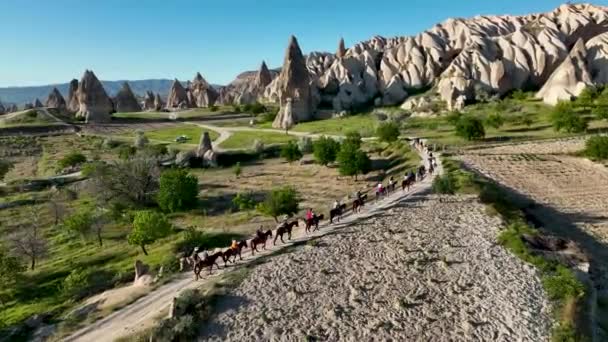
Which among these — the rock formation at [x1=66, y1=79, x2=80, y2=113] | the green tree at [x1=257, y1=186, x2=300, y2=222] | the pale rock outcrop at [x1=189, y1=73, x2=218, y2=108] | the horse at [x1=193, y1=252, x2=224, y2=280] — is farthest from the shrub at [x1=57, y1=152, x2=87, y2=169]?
the pale rock outcrop at [x1=189, y1=73, x2=218, y2=108]

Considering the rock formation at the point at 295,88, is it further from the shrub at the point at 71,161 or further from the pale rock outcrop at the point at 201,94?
the pale rock outcrop at the point at 201,94

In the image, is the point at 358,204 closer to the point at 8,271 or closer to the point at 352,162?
the point at 352,162

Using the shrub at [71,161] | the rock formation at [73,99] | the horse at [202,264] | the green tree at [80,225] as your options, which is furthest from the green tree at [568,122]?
the rock formation at [73,99]

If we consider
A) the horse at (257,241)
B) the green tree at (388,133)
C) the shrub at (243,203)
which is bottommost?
the shrub at (243,203)

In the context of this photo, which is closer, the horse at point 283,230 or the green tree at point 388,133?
the horse at point 283,230

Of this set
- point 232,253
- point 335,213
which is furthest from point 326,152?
point 232,253

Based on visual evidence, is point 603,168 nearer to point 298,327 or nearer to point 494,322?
point 494,322

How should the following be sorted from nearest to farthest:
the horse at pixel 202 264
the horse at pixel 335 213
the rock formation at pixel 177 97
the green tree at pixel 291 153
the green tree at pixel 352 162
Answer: the horse at pixel 202 264
the horse at pixel 335 213
the green tree at pixel 352 162
the green tree at pixel 291 153
the rock formation at pixel 177 97
